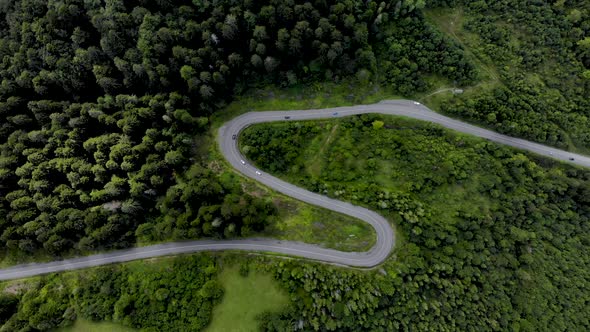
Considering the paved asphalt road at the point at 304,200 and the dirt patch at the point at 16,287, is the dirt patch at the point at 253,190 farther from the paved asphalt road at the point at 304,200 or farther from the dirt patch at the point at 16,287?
the dirt patch at the point at 16,287

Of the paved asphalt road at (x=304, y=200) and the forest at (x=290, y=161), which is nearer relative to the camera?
the forest at (x=290, y=161)

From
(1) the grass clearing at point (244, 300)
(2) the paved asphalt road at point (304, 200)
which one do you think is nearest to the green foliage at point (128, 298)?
(1) the grass clearing at point (244, 300)

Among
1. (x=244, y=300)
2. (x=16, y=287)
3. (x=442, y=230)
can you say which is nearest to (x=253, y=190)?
(x=244, y=300)

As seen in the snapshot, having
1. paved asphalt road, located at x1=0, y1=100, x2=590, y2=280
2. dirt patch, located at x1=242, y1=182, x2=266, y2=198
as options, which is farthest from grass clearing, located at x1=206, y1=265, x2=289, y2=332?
dirt patch, located at x1=242, y1=182, x2=266, y2=198

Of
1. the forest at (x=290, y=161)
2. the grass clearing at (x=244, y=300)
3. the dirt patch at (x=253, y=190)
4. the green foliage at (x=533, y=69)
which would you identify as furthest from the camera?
the green foliage at (x=533, y=69)

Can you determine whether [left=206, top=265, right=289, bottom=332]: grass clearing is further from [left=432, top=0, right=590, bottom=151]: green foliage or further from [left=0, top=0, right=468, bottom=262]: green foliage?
[left=432, top=0, right=590, bottom=151]: green foliage

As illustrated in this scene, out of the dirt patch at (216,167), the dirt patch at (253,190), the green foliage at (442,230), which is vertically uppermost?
the dirt patch at (216,167)

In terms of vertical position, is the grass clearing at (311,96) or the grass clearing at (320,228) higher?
the grass clearing at (311,96)
